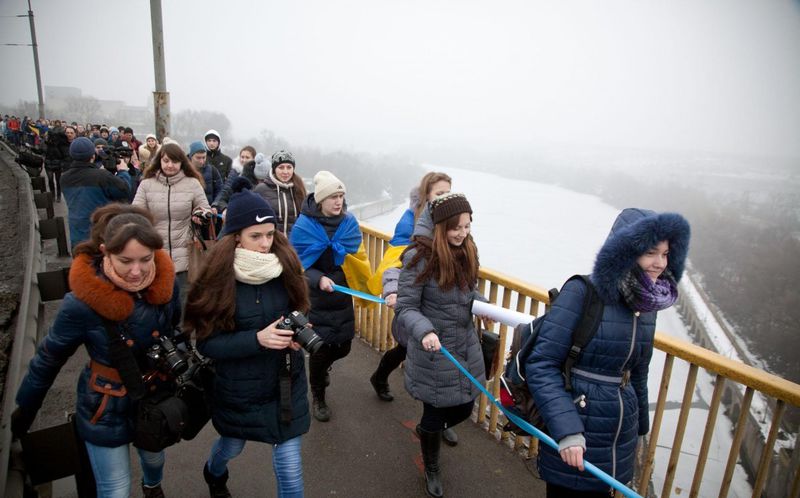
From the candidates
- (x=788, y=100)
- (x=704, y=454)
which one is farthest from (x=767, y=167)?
(x=704, y=454)

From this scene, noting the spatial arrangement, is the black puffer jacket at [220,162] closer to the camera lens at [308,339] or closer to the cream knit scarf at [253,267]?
the cream knit scarf at [253,267]

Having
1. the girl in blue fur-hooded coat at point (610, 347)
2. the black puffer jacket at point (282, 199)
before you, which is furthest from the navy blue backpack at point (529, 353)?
the black puffer jacket at point (282, 199)

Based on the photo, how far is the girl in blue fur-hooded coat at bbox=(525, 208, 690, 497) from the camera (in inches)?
77.9

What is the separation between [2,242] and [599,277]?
8.20 metres

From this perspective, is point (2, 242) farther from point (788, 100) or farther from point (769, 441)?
point (788, 100)

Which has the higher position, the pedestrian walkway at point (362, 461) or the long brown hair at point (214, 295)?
the long brown hair at point (214, 295)

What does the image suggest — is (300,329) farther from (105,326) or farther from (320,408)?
(320,408)

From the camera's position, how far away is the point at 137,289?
2191 millimetres

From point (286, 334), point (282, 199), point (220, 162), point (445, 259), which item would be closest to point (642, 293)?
point (445, 259)

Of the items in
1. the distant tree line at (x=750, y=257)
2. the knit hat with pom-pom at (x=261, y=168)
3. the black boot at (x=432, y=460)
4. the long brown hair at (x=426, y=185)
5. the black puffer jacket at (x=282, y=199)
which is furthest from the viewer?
the distant tree line at (x=750, y=257)

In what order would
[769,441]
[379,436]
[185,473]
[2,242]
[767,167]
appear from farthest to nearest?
[767,167] < [2,242] < [379,436] < [185,473] < [769,441]

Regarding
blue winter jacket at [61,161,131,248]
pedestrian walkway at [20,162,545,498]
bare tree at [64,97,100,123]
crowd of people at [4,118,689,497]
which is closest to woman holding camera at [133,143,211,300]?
blue winter jacket at [61,161,131,248]

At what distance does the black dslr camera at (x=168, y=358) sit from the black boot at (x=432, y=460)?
159 cm

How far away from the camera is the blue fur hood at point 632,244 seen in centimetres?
197
